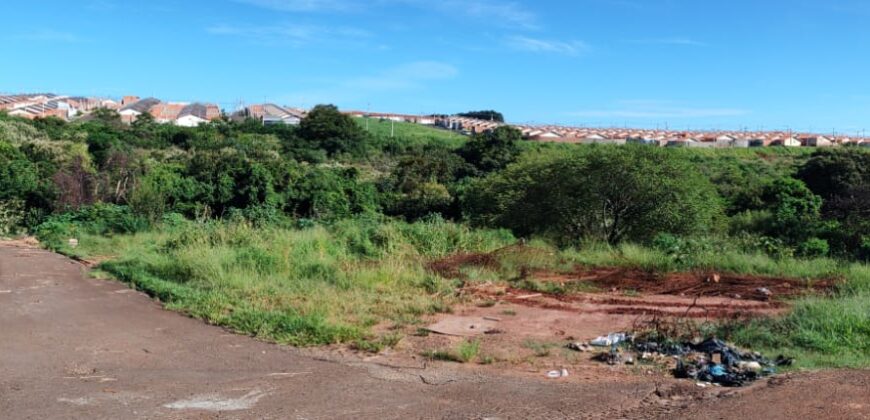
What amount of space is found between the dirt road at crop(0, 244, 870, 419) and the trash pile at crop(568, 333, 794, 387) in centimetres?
25

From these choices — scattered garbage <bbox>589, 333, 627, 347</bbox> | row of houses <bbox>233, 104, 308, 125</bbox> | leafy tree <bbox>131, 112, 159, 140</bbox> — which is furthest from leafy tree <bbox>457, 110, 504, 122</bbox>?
scattered garbage <bbox>589, 333, 627, 347</bbox>

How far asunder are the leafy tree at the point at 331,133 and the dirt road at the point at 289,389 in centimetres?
4866

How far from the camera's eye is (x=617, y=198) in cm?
1720

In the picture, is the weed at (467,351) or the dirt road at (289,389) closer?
the dirt road at (289,389)

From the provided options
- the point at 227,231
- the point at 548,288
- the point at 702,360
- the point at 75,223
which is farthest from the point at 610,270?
the point at 75,223

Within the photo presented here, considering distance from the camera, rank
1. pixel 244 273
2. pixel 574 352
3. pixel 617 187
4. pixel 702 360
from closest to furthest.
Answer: pixel 702 360, pixel 574 352, pixel 244 273, pixel 617 187

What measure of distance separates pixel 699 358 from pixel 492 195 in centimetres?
1473

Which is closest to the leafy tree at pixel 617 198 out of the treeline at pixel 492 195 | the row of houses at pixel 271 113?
the treeline at pixel 492 195

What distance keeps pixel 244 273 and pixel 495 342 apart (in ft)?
15.1

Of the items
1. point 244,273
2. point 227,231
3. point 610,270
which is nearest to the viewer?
point 244,273

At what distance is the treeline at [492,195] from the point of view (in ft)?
54.8

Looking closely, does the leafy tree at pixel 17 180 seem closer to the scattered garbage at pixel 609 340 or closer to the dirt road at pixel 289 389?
the dirt road at pixel 289 389

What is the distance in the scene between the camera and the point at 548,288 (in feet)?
34.7

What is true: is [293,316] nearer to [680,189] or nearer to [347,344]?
[347,344]
